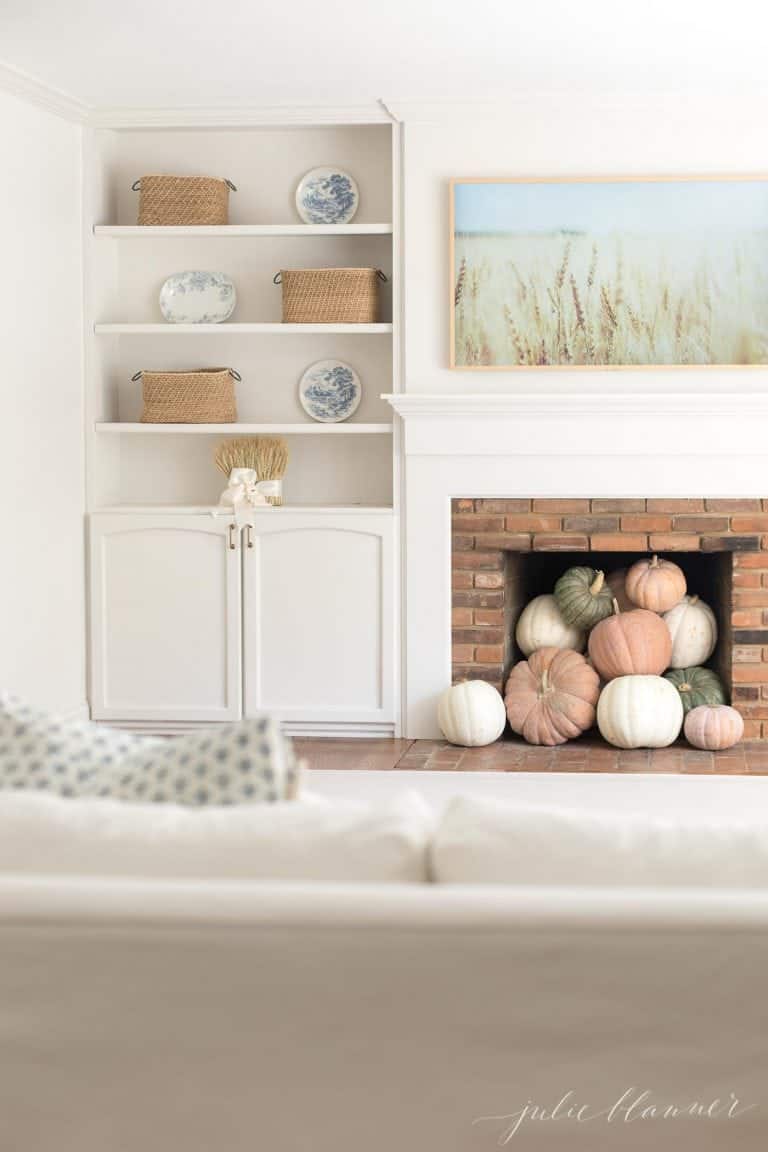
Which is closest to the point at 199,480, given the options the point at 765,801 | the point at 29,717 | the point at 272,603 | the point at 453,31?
the point at 272,603

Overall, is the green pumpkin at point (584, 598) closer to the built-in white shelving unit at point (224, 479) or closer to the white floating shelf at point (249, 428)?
the built-in white shelving unit at point (224, 479)

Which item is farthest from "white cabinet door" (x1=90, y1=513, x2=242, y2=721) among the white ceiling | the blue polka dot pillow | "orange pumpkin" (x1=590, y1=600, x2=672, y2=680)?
the blue polka dot pillow

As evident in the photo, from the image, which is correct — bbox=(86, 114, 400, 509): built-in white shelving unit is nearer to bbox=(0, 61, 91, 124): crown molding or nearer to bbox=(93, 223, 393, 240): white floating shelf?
bbox=(93, 223, 393, 240): white floating shelf

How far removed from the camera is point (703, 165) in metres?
5.25

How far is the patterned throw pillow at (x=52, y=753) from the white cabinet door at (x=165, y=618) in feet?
11.9

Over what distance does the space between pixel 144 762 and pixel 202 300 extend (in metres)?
4.15

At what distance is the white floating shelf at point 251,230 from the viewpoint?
5.42m

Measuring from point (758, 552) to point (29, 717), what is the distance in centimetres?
390

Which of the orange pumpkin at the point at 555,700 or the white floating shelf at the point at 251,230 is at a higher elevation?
the white floating shelf at the point at 251,230

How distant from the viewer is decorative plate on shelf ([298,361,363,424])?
5715 millimetres

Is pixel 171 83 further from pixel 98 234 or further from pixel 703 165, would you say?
pixel 703 165

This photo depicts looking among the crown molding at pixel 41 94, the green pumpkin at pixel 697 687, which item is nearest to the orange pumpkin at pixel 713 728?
the green pumpkin at pixel 697 687

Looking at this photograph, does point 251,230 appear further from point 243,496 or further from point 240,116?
point 243,496

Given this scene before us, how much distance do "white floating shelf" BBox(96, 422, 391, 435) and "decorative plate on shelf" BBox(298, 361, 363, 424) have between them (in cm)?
13
